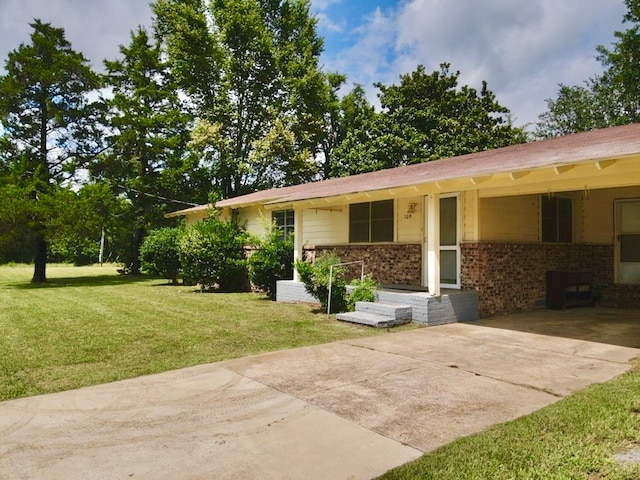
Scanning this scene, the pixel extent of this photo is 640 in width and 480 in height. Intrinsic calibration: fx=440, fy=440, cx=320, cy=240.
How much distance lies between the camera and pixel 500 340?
22.4ft

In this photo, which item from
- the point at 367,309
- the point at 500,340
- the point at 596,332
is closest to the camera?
the point at 500,340

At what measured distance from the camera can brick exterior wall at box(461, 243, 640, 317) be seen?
356 inches

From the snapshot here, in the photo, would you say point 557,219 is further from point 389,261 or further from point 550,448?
point 550,448

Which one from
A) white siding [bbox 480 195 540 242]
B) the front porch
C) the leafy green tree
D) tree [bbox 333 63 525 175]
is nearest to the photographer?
the front porch

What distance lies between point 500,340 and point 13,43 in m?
22.6

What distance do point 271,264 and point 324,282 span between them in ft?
10.2

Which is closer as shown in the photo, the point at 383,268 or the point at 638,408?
the point at 638,408

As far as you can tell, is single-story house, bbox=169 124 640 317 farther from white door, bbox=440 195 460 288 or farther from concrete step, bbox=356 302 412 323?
concrete step, bbox=356 302 412 323

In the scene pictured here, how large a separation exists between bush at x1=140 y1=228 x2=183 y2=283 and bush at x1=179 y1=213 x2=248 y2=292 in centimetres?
269

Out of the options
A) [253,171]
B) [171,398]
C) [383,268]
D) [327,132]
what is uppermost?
[327,132]

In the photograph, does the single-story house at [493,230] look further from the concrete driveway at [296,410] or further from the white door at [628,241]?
the concrete driveway at [296,410]

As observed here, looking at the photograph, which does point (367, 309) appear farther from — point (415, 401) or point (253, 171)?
point (253, 171)

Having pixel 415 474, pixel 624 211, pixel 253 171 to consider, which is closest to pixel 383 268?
pixel 624 211

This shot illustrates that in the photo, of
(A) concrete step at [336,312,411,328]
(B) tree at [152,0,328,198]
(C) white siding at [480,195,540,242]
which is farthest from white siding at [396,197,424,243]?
(B) tree at [152,0,328,198]
